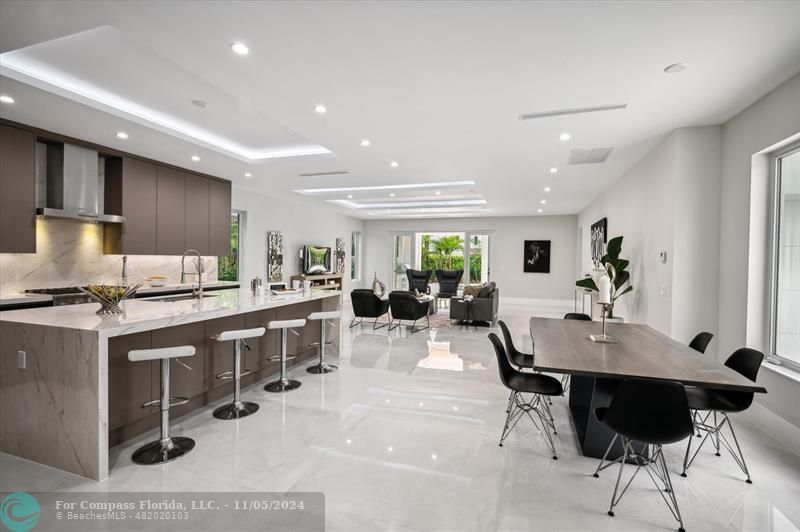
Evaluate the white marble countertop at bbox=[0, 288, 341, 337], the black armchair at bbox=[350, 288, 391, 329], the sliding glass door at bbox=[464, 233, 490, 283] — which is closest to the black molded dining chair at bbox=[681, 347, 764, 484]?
the white marble countertop at bbox=[0, 288, 341, 337]

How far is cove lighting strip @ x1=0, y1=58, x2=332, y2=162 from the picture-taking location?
3064mm

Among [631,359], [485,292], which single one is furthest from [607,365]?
[485,292]

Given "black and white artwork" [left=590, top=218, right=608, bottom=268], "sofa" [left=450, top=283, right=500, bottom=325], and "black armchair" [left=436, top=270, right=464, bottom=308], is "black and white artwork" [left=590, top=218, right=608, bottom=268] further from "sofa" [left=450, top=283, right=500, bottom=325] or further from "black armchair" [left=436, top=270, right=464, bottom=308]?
"black armchair" [left=436, top=270, right=464, bottom=308]

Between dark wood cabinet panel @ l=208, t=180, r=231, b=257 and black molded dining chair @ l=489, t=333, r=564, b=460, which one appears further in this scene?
dark wood cabinet panel @ l=208, t=180, r=231, b=257

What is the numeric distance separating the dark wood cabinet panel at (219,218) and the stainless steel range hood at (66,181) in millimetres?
1853

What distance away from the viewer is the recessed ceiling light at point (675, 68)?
8.68 feet

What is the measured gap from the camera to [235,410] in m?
3.30

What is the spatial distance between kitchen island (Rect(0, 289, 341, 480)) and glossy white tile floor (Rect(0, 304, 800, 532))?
6.0 inches

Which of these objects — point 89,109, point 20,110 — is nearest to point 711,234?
point 89,109

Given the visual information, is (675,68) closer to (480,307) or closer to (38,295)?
(480,307)

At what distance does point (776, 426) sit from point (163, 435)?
4.65 metres

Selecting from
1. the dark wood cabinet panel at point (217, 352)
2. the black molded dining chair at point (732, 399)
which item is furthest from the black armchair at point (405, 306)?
the black molded dining chair at point (732, 399)

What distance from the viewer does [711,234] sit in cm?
381

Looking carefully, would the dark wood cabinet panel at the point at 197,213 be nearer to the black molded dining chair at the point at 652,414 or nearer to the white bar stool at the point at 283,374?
the white bar stool at the point at 283,374
